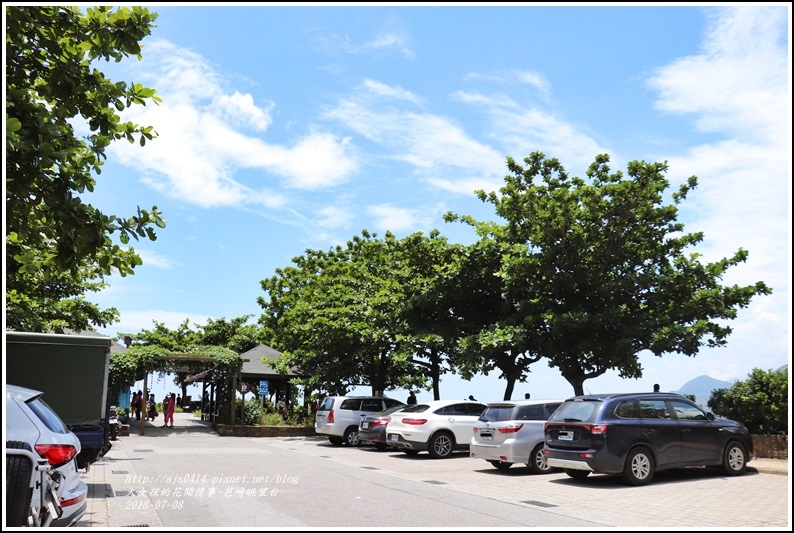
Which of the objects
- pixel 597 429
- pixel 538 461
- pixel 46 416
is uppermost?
pixel 46 416

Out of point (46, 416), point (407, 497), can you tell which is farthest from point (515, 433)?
point (46, 416)

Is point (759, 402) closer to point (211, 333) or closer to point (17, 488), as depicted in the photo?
point (17, 488)

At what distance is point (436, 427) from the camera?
20.3 m

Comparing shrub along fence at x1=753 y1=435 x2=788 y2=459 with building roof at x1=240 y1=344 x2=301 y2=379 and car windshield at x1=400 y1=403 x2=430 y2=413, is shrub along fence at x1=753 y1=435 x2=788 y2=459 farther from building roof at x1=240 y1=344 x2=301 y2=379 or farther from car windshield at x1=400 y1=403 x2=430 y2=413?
building roof at x1=240 y1=344 x2=301 y2=379

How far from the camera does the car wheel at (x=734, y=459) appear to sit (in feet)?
47.9

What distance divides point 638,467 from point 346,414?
14.3 meters

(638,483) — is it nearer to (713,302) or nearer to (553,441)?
(553,441)

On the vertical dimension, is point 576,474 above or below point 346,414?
below

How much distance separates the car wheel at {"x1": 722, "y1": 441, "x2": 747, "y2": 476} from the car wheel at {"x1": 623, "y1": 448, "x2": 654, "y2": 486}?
7.52ft

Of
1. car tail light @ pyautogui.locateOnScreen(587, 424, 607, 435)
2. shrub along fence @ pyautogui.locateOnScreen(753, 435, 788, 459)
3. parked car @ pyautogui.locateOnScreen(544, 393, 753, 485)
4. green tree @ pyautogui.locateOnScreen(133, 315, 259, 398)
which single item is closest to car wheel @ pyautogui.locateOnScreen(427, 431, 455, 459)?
parked car @ pyautogui.locateOnScreen(544, 393, 753, 485)

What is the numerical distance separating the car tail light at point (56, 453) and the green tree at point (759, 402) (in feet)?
56.9

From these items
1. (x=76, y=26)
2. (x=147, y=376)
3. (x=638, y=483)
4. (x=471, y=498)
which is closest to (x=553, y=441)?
(x=638, y=483)

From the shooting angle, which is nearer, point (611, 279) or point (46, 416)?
point (46, 416)

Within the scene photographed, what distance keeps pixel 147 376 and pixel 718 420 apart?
2610 cm
